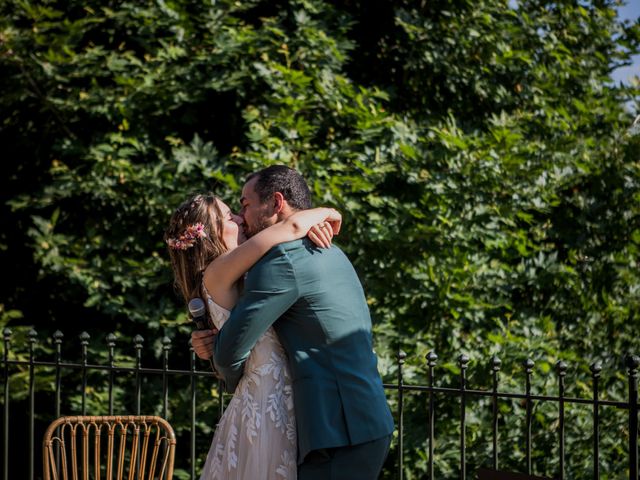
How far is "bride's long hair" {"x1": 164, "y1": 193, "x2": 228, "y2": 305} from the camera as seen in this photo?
262cm

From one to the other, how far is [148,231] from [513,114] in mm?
3173

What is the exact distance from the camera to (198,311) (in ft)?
8.41

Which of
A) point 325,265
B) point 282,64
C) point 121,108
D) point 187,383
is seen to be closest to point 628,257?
point 282,64

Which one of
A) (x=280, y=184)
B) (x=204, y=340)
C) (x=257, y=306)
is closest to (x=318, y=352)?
(x=257, y=306)

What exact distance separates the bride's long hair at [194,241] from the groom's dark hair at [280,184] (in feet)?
0.72

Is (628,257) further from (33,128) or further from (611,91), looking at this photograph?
(33,128)

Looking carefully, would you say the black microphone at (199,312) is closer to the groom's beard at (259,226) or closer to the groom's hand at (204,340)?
the groom's hand at (204,340)

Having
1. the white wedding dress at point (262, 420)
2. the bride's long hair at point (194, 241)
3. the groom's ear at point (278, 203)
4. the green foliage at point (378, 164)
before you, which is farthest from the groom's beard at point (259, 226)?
the green foliage at point (378, 164)

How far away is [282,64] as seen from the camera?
640cm

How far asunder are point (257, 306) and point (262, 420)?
372 millimetres

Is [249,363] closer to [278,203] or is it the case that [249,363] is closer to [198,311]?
[198,311]

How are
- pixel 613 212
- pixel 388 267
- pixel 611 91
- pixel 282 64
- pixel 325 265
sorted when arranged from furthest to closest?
pixel 611 91 → pixel 613 212 → pixel 282 64 → pixel 388 267 → pixel 325 265

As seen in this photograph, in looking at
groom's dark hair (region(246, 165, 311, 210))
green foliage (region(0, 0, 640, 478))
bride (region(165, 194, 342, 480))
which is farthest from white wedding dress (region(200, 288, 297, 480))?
green foliage (region(0, 0, 640, 478))

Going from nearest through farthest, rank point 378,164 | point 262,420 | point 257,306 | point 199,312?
point 257,306
point 262,420
point 199,312
point 378,164
